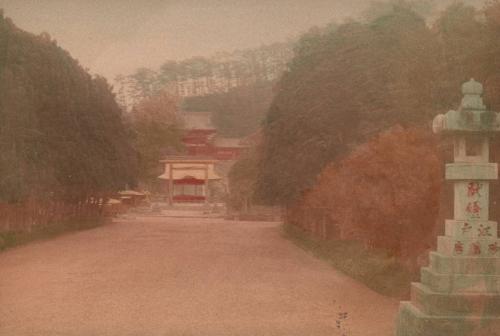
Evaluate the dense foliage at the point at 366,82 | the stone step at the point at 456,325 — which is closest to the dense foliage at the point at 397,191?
the dense foliage at the point at 366,82

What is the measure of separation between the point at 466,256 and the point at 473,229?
13.0 inches

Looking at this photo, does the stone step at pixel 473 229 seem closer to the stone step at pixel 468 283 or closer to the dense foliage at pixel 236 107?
the stone step at pixel 468 283

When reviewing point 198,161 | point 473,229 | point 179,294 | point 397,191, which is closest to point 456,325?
point 473,229

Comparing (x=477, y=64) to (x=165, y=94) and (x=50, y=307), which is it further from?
(x=165, y=94)

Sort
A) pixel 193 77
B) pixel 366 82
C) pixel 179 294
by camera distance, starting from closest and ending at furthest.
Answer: pixel 179 294
pixel 366 82
pixel 193 77

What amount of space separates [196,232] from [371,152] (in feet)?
41.7

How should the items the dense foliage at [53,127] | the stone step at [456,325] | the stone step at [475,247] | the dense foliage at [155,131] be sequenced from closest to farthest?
the stone step at [456,325] → the stone step at [475,247] → the dense foliage at [53,127] → the dense foliage at [155,131]

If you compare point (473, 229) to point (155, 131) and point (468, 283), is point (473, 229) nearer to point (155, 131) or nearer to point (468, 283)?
point (468, 283)

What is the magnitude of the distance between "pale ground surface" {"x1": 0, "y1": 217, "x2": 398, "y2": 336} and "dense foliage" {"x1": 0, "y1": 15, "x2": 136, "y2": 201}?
2.24 m

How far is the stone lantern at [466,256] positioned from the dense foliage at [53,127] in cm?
1132

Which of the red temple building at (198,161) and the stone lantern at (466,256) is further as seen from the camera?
the red temple building at (198,161)

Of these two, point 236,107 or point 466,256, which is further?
point 236,107

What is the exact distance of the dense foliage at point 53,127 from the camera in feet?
54.3

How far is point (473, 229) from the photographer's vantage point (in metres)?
7.37
